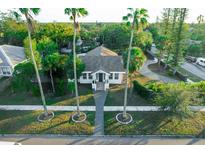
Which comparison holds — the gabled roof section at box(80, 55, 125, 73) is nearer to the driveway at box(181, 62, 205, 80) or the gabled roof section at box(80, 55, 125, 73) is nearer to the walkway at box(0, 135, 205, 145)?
the walkway at box(0, 135, 205, 145)

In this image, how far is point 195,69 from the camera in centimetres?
2808

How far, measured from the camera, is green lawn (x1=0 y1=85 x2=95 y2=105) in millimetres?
18266

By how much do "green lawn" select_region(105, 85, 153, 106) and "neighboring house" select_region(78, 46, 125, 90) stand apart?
1.09 metres

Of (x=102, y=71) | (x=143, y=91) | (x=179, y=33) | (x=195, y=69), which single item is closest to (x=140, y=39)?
(x=179, y=33)

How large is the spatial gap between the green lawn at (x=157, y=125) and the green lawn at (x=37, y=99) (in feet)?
12.0

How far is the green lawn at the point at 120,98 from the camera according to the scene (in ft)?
59.2

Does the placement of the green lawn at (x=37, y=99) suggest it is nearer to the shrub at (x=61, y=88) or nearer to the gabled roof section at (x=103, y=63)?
the shrub at (x=61, y=88)

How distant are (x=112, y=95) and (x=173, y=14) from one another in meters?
16.3

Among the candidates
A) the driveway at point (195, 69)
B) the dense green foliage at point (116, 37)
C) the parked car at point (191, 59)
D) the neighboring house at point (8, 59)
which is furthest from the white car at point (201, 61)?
the neighboring house at point (8, 59)

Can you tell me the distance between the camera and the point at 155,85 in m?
18.5

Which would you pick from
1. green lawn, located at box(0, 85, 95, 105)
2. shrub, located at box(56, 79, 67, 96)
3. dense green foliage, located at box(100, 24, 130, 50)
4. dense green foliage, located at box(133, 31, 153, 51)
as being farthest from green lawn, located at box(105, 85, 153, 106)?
dense green foliage, located at box(100, 24, 130, 50)

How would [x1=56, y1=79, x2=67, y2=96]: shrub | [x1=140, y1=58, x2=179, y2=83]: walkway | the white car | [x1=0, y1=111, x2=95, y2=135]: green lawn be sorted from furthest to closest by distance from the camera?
1. the white car
2. [x1=140, y1=58, x2=179, y2=83]: walkway
3. [x1=56, y1=79, x2=67, y2=96]: shrub
4. [x1=0, y1=111, x2=95, y2=135]: green lawn

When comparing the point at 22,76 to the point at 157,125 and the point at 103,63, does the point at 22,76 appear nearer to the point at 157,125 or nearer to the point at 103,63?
the point at 103,63

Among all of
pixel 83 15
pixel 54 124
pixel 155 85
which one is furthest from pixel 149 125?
pixel 83 15
